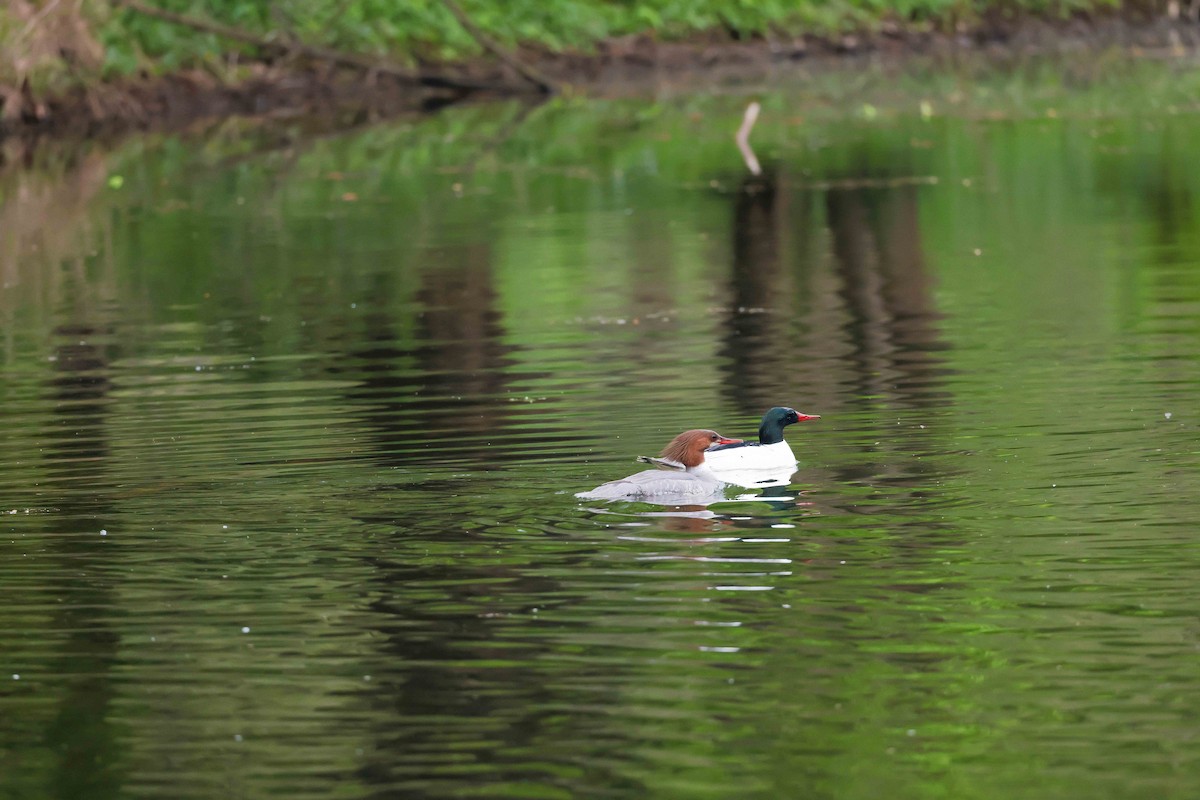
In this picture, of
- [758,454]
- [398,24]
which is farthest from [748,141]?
[758,454]

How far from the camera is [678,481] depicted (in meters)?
10.5

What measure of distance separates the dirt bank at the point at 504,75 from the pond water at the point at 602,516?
16561 mm

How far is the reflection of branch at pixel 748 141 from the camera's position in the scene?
29828 millimetres

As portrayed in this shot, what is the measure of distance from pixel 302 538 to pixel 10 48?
2739cm

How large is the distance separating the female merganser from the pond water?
5.0 inches

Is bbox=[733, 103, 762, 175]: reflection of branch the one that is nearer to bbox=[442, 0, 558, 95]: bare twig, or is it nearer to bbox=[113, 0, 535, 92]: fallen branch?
bbox=[442, 0, 558, 95]: bare twig

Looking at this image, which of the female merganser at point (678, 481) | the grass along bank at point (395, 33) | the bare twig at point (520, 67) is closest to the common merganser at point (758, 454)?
the female merganser at point (678, 481)

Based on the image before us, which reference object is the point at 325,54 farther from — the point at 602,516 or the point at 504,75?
the point at 602,516

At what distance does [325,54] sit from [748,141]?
35.0ft

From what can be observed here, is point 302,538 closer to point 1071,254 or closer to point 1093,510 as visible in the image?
point 1093,510

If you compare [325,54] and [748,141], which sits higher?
[325,54]

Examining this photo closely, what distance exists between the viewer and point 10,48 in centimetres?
3531

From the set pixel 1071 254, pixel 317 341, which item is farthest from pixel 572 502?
pixel 1071 254

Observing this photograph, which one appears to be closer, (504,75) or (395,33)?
(504,75)
